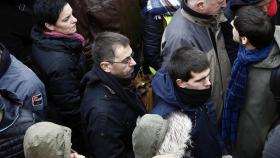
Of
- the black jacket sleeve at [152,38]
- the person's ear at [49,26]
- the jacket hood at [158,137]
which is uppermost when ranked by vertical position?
the person's ear at [49,26]

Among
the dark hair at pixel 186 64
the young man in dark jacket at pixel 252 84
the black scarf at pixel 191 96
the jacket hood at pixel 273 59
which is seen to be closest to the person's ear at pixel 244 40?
the young man in dark jacket at pixel 252 84

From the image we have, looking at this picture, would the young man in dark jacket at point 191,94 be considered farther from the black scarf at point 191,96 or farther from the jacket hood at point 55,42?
the jacket hood at point 55,42

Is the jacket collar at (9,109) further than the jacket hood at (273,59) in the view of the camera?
No

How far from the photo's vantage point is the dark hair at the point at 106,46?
10.9ft

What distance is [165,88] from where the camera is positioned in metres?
3.16

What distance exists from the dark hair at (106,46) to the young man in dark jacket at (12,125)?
0.73 m

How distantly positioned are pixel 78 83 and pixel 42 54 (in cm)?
36

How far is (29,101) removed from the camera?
318 cm

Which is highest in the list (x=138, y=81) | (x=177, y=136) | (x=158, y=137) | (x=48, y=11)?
(x=48, y=11)

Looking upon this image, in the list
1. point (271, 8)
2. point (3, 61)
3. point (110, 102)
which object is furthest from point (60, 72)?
point (271, 8)

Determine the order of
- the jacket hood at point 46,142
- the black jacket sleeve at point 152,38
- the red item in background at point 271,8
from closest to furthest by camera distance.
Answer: the jacket hood at point 46,142 < the red item in background at point 271,8 < the black jacket sleeve at point 152,38

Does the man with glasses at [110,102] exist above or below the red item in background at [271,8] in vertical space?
below

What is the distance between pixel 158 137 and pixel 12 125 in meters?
0.83

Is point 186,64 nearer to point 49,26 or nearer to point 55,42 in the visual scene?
Answer: point 55,42
